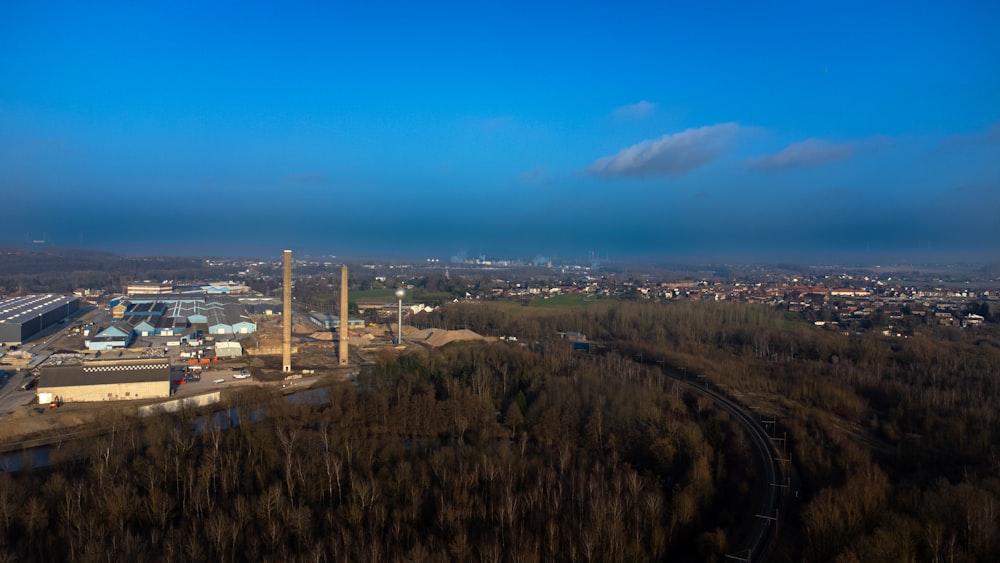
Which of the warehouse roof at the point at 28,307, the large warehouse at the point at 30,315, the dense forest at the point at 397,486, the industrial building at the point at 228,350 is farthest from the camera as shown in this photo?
the warehouse roof at the point at 28,307

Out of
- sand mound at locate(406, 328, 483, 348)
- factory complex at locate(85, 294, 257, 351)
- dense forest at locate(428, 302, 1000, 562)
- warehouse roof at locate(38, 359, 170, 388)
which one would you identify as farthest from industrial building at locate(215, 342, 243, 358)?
dense forest at locate(428, 302, 1000, 562)

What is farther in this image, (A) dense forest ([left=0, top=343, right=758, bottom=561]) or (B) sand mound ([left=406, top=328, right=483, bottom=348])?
(B) sand mound ([left=406, top=328, right=483, bottom=348])

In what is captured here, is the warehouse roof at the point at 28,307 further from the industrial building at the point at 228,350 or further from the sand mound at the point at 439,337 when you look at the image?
the sand mound at the point at 439,337

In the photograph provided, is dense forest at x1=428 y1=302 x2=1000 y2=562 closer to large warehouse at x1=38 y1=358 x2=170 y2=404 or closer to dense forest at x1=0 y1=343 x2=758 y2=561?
dense forest at x1=0 y1=343 x2=758 y2=561

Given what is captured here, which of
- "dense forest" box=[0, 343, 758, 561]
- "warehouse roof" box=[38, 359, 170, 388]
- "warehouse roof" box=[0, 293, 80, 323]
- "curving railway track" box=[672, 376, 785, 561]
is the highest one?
"warehouse roof" box=[0, 293, 80, 323]

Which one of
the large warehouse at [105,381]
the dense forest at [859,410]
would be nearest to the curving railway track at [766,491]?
the dense forest at [859,410]

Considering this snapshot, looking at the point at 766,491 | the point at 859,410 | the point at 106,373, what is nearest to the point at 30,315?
the point at 106,373

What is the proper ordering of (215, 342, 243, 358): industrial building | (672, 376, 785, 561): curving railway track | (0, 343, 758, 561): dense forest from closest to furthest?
(0, 343, 758, 561): dense forest, (672, 376, 785, 561): curving railway track, (215, 342, 243, 358): industrial building
